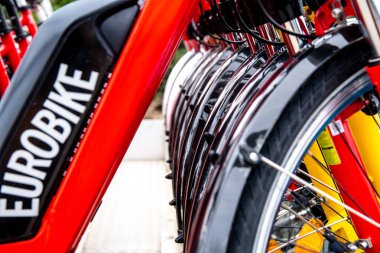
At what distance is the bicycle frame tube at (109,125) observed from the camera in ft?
4.61

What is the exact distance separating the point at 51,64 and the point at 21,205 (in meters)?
0.29

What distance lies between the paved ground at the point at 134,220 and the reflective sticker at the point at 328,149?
4.24 ft

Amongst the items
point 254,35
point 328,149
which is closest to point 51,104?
point 254,35

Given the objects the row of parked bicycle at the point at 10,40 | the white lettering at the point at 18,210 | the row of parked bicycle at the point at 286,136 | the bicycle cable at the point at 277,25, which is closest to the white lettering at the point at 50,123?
the white lettering at the point at 18,210

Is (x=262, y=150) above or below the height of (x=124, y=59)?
below

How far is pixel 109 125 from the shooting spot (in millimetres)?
1412

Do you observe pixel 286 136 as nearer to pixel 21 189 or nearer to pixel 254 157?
pixel 254 157

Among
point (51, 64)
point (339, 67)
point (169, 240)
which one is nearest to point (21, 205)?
point (51, 64)

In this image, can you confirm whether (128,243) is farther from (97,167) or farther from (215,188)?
(215,188)

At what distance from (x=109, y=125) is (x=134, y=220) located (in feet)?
7.38

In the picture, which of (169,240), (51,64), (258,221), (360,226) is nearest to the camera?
(258,221)

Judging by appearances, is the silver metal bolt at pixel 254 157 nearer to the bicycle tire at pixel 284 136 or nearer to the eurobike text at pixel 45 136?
the bicycle tire at pixel 284 136

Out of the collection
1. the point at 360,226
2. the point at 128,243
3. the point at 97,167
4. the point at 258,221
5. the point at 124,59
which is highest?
the point at 124,59

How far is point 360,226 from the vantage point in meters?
1.62
